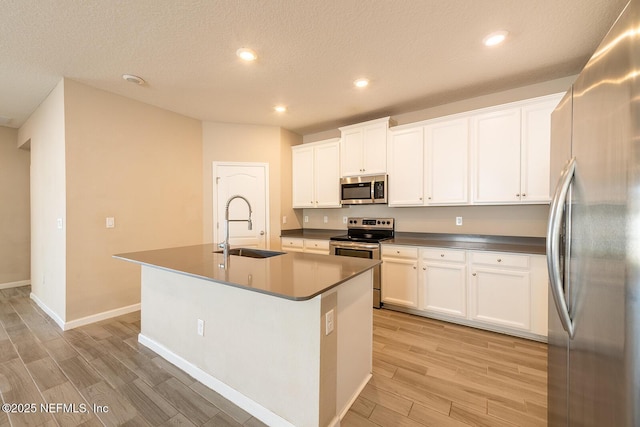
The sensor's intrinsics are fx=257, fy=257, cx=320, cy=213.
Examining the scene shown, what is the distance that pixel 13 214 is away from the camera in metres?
4.36

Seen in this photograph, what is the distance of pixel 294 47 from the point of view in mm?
2234

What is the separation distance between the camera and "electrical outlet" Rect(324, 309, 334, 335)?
141 centimetres

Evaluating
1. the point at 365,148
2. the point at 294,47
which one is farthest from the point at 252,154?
the point at 294,47

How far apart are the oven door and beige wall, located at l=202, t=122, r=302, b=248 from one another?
→ 4.31ft

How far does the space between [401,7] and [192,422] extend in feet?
9.94

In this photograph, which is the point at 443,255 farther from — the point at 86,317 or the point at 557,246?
the point at 86,317

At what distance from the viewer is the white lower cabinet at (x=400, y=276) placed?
3135 mm

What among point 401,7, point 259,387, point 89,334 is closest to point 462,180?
point 401,7

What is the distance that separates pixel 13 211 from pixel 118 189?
2930 mm

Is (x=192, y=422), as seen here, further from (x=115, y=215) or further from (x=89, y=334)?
(x=115, y=215)

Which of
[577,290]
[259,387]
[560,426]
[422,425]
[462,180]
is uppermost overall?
[462,180]

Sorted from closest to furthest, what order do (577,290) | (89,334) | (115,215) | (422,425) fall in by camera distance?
(577,290) < (422,425) < (89,334) < (115,215)

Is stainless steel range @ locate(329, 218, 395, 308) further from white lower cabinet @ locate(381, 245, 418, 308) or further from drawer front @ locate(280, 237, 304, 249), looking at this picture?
drawer front @ locate(280, 237, 304, 249)

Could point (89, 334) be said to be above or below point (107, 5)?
below
